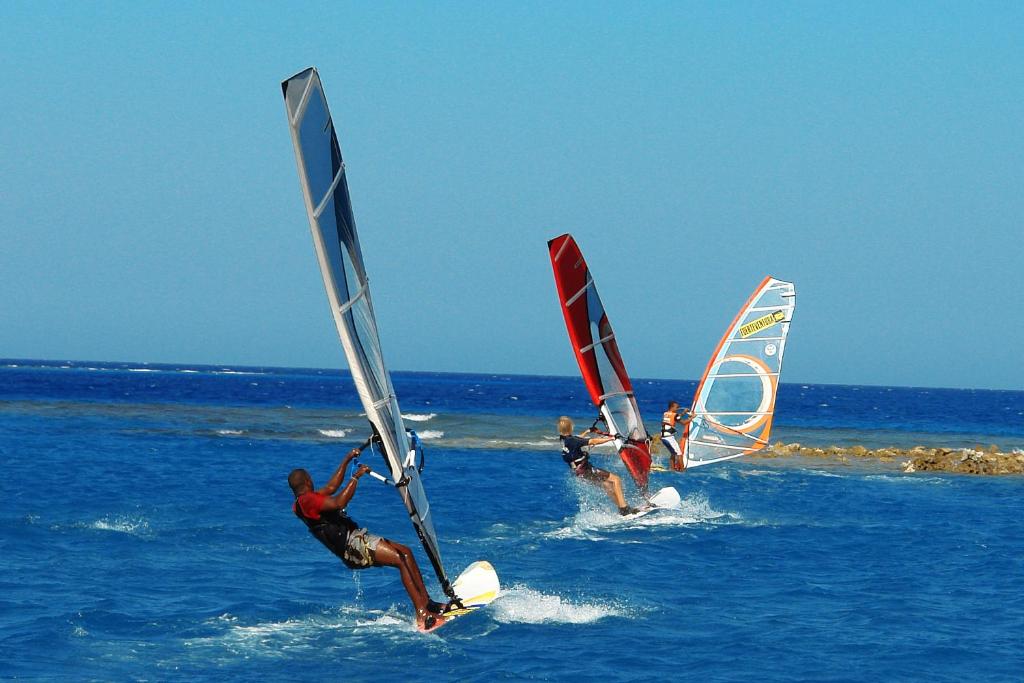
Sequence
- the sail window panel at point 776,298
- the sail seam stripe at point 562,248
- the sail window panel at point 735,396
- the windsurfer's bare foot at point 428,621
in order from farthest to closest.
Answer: the sail window panel at point 735,396, the sail window panel at point 776,298, the sail seam stripe at point 562,248, the windsurfer's bare foot at point 428,621

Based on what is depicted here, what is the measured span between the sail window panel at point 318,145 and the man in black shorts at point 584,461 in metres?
6.98

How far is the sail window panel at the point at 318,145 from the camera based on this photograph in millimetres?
8352

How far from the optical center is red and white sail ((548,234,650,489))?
17.1 m

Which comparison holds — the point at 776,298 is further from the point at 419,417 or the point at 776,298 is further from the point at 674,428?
the point at 419,417

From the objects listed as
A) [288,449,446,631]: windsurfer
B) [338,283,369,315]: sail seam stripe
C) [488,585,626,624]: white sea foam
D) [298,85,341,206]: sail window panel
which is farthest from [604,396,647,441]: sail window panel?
[298,85,341,206]: sail window panel

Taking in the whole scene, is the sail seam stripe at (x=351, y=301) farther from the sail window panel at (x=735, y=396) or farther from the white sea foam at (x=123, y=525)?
the sail window panel at (x=735, y=396)

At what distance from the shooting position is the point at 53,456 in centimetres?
2692

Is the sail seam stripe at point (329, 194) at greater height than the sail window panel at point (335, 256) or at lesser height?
greater

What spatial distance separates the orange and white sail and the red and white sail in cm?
204

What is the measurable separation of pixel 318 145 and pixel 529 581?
20.3 ft

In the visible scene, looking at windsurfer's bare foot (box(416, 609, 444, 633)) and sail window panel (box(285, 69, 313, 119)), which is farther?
windsurfer's bare foot (box(416, 609, 444, 633))

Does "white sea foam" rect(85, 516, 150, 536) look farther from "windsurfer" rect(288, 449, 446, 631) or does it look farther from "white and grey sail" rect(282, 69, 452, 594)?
"white and grey sail" rect(282, 69, 452, 594)

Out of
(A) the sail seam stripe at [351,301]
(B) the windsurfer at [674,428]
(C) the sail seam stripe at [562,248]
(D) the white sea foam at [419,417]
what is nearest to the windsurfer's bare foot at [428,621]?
(A) the sail seam stripe at [351,301]

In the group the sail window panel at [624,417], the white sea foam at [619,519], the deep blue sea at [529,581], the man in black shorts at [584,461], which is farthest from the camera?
the sail window panel at [624,417]
